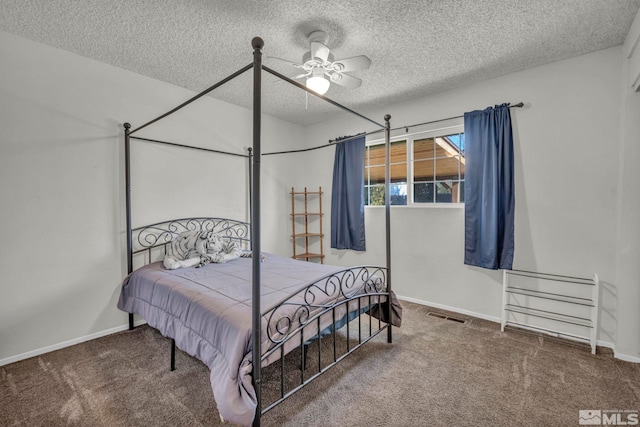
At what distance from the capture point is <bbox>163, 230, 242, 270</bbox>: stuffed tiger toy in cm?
292

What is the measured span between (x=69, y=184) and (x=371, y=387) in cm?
308

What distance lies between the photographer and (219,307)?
72.4 inches

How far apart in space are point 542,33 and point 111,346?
4513 millimetres

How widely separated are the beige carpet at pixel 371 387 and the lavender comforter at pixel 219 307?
34 centimetres

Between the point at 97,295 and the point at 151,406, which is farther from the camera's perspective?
the point at 97,295

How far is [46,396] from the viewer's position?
192 cm

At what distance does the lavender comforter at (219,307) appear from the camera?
1.49 m

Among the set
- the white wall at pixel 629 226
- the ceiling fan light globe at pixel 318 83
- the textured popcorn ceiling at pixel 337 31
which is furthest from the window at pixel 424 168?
the ceiling fan light globe at pixel 318 83

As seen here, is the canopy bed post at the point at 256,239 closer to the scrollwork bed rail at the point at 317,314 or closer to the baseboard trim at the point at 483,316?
the scrollwork bed rail at the point at 317,314

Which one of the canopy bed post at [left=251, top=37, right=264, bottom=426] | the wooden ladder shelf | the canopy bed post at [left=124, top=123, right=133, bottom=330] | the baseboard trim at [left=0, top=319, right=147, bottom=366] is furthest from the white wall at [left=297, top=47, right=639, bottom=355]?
the baseboard trim at [left=0, top=319, right=147, bottom=366]

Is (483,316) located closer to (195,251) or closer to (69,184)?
(195,251)

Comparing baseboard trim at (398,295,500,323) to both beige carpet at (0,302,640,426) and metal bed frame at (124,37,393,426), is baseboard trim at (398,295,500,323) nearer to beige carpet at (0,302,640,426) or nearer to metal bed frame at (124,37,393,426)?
beige carpet at (0,302,640,426)

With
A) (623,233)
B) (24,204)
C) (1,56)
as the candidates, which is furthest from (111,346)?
(623,233)

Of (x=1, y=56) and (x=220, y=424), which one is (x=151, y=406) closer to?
(x=220, y=424)
